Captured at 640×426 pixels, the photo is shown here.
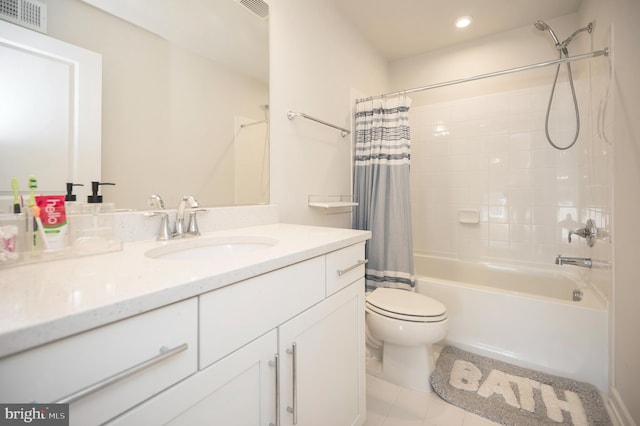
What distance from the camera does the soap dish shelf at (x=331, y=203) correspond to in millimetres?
1712

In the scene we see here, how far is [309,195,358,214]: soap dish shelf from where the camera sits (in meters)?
1.71

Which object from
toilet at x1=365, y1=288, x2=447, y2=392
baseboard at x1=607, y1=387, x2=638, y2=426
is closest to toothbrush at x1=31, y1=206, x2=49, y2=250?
toilet at x1=365, y1=288, x2=447, y2=392

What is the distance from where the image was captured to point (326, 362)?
925 millimetres

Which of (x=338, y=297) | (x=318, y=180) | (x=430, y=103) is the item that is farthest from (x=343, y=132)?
(x=338, y=297)

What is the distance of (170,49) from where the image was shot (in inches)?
41.4

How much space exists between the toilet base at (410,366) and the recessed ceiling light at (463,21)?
238cm

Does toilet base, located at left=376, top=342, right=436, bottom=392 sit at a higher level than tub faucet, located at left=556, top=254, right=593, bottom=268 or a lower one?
lower

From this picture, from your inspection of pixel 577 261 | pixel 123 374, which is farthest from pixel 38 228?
pixel 577 261

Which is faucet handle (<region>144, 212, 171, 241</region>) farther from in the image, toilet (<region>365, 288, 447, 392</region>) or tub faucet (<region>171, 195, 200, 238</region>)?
toilet (<region>365, 288, 447, 392</region>)

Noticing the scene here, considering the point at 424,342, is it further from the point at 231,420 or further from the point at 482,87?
the point at 482,87

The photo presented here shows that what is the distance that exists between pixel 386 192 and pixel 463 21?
1505mm

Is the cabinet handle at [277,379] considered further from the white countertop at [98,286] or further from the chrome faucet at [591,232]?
the chrome faucet at [591,232]

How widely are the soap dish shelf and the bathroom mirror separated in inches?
15.4

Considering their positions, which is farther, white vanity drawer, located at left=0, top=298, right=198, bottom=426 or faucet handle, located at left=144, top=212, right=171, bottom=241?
faucet handle, located at left=144, top=212, right=171, bottom=241
